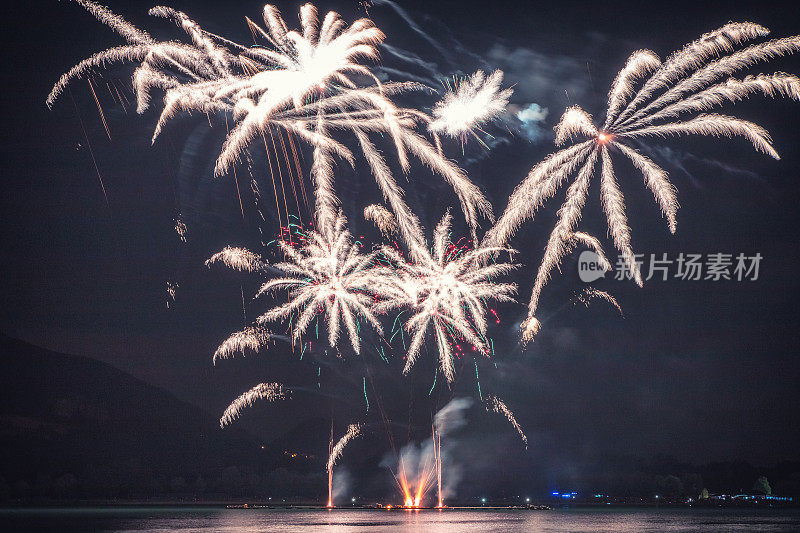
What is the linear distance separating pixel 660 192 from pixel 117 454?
197107mm

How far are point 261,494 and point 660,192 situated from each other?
6432 inches

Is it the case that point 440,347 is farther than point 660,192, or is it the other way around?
point 440,347

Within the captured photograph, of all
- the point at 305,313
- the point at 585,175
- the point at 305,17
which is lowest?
the point at 305,313

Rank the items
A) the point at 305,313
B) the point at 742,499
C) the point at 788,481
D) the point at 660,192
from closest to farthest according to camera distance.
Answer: the point at 660,192, the point at 305,313, the point at 742,499, the point at 788,481

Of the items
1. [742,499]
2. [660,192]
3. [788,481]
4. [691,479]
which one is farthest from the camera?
[691,479]

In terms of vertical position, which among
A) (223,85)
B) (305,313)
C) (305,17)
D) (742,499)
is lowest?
(742,499)

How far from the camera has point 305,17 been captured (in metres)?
30.3

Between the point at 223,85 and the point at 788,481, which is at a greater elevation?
the point at 223,85

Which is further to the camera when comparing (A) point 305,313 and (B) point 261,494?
(B) point 261,494

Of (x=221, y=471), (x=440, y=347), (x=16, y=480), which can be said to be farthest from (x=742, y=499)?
(x=16, y=480)

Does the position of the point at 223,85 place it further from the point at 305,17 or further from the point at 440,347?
the point at 440,347

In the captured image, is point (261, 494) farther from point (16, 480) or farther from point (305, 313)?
point (305, 313)

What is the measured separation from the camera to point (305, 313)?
1462 inches

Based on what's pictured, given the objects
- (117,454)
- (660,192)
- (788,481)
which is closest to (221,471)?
(117,454)
